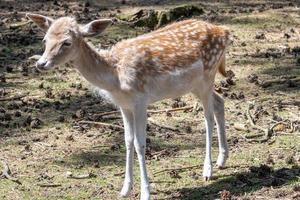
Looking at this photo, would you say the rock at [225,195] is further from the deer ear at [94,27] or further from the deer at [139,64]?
the deer ear at [94,27]

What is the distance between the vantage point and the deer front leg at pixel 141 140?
6.35 metres

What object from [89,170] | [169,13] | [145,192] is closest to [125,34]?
[169,13]

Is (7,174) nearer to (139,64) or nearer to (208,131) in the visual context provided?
(139,64)

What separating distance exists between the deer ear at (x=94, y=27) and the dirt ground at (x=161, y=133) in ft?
4.93

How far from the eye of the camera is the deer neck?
642cm

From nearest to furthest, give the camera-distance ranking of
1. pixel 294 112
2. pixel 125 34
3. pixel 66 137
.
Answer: pixel 66 137
pixel 294 112
pixel 125 34

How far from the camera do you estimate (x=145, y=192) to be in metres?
6.34

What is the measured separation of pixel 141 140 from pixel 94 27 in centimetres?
110

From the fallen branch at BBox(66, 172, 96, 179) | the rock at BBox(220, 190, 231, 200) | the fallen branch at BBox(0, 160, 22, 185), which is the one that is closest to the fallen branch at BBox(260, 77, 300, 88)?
the fallen branch at BBox(66, 172, 96, 179)

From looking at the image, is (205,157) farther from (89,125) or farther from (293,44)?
(293,44)

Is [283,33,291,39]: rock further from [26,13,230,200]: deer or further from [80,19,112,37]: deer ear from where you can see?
[80,19,112,37]: deer ear

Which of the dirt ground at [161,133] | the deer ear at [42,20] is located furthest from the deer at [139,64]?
the dirt ground at [161,133]

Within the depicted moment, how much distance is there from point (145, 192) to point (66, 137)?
220 centimetres

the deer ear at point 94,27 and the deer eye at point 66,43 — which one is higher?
the deer ear at point 94,27
